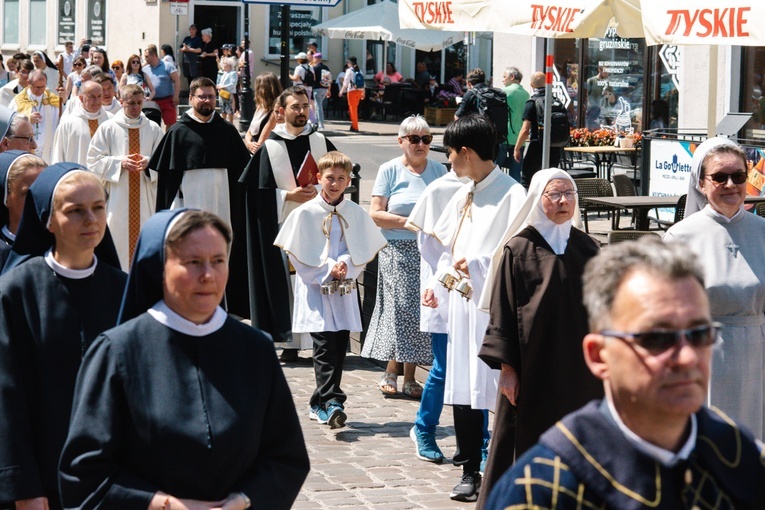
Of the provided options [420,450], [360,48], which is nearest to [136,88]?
[420,450]

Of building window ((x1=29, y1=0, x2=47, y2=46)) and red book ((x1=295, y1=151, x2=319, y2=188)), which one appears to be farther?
building window ((x1=29, y1=0, x2=47, y2=46))

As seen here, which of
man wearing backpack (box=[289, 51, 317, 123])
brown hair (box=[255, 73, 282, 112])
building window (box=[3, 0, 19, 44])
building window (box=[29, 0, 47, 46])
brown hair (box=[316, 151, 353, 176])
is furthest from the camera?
building window (box=[3, 0, 19, 44])

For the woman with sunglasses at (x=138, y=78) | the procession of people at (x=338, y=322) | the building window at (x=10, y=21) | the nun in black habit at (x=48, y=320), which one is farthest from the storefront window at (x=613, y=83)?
the building window at (x=10, y=21)

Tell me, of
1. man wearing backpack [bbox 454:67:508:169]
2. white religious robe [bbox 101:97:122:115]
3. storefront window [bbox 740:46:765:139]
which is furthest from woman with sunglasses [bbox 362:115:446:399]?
storefront window [bbox 740:46:765:139]

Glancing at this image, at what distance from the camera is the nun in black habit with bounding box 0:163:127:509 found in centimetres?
423

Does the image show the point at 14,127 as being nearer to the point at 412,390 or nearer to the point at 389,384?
the point at 389,384

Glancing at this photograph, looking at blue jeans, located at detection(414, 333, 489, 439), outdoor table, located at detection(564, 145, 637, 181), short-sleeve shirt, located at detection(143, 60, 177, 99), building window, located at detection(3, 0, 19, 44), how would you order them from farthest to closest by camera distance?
building window, located at detection(3, 0, 19, 44), short-sleeve shirt, located at detection(143, 60, 177, 99), outdoor table, located at detection(564, 145, 637, 181), blue jeans, located at detection(414, 333, 489, 439)

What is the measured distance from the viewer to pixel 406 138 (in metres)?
8.76

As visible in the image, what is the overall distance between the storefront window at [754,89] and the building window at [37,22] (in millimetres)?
33937

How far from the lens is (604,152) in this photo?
1812cm

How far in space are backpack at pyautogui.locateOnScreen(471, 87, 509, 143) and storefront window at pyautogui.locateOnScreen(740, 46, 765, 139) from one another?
9.63ft

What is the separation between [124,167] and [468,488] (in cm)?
565

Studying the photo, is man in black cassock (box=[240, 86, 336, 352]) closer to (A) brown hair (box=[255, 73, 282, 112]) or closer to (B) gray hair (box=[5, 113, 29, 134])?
(A) brown hair (box=[255, 73, 282, 112])

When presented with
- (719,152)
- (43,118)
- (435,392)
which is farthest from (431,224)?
(43,118)
